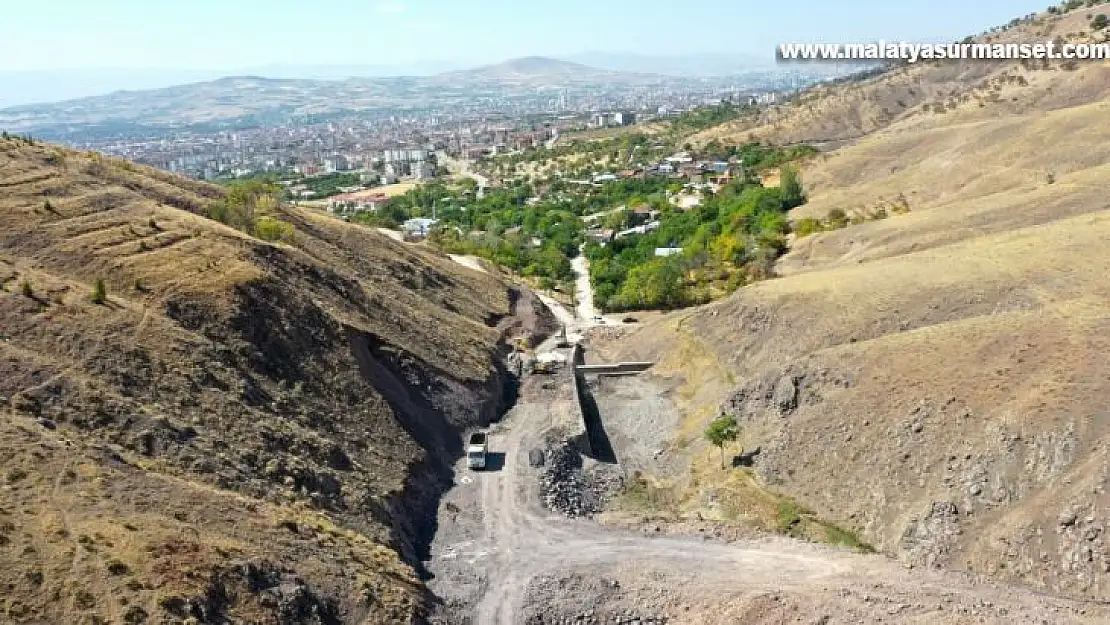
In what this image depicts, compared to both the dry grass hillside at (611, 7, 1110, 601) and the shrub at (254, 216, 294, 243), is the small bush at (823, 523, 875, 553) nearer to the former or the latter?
the dry grass hillside at (611, 7, 1110, 601)

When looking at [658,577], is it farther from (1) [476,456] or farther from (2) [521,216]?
(2) [521,216]

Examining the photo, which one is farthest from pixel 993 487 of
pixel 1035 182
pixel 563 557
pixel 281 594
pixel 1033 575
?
pixel 1035 182

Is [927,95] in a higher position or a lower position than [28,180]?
higher

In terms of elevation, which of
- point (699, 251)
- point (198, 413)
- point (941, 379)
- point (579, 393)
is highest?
point (198, 413)

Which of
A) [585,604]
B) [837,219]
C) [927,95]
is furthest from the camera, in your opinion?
[927,95]

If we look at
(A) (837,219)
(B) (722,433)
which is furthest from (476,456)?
(A) (837,219)

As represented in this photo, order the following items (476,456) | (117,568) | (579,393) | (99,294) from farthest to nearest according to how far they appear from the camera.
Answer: (579,393) → (476,456) → (99,294) → (117,568)

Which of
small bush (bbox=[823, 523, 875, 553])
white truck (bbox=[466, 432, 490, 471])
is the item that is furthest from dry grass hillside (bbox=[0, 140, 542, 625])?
small bush (bbox=[823, 523, 875, 553])
